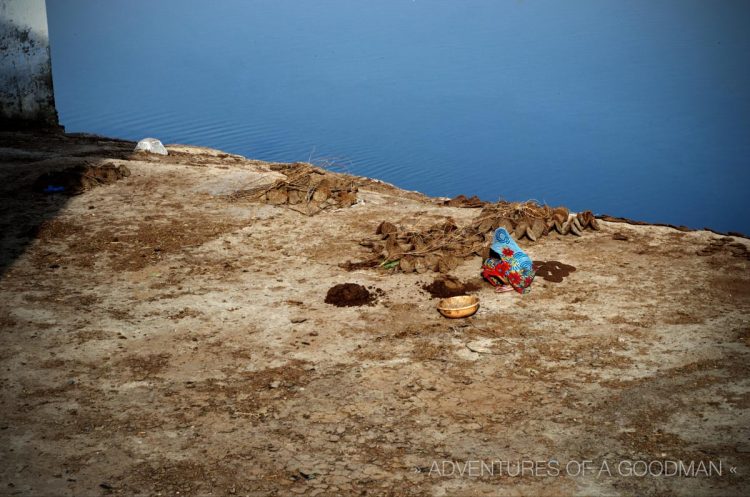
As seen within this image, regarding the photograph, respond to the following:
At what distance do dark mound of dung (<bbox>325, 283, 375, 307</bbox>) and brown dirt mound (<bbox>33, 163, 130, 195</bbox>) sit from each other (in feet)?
12.4

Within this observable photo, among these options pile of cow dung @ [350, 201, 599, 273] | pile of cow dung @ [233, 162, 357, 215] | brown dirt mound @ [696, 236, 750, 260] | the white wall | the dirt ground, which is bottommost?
the dirt ground

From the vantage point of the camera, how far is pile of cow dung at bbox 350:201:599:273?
21.8 ft

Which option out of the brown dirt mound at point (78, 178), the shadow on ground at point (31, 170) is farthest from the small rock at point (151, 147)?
the brown dirt mound at point (78, 178)

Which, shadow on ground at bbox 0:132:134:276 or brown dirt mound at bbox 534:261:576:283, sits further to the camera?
shadow on ground at bbox 0:132:134:276

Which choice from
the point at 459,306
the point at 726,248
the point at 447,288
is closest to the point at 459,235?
the point at 447,288

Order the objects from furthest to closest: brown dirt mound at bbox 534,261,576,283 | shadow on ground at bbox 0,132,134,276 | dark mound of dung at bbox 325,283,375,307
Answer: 1. shadow on ground at bbox 0,132,134,276
2. brown dirt mound at bbox 534,261,576,283
3. dark mound of dung at bbox 325,283,375,307

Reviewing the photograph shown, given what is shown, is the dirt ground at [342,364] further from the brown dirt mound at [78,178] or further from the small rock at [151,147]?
the small rock at [151,147]

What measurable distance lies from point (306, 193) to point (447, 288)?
2.68 meters

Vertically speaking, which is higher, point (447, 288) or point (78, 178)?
point (78, 178)

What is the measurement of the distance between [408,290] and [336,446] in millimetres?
2265

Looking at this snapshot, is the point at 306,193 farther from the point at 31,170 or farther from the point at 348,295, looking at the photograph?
the point at 31,170

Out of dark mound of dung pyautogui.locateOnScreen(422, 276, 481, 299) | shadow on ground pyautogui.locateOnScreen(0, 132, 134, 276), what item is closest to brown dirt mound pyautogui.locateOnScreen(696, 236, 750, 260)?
dark mound of dung pyautogui.locateOnScreen(422, 276, 481, 299)

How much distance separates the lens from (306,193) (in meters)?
8.21

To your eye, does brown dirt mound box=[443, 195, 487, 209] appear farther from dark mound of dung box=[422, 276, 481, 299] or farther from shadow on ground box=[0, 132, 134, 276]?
shadow on ground box=[0, 132, 134, 276]
